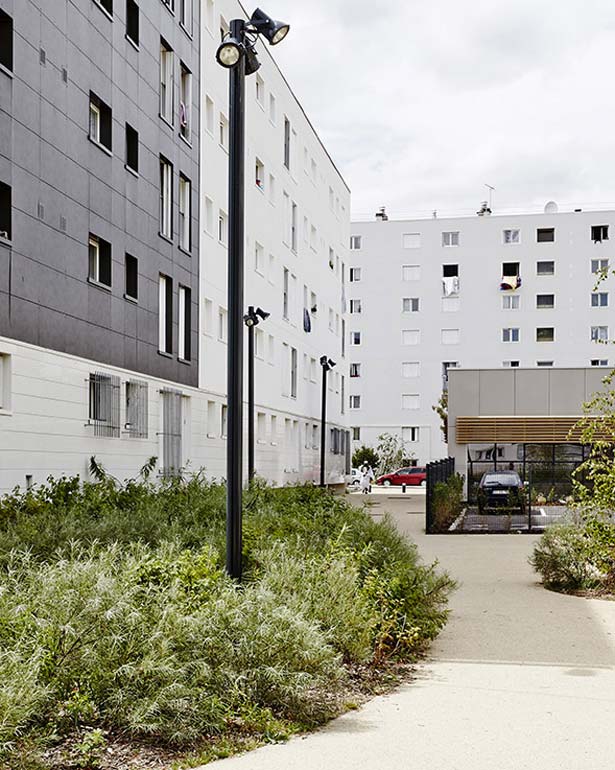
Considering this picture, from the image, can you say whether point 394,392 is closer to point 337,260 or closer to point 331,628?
point 337,260

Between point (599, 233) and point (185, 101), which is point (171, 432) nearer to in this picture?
point (185, 101)

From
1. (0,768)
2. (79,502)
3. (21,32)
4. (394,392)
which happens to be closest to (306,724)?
(0,768)

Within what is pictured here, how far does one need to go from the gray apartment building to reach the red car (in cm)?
4066

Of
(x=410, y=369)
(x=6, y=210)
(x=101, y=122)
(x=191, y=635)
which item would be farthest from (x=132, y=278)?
(x=410, y=369)

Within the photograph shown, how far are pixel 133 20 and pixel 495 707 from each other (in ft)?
71.9

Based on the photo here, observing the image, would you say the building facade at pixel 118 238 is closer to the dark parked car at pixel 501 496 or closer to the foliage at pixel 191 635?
the dark parked car at pixel 501 496

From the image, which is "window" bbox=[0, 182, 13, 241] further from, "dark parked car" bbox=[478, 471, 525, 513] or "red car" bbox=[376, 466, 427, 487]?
"red car" bbox=[376, 466, 427, 487]

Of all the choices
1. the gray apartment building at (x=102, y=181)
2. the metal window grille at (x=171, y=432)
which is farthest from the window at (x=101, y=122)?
the metal window grille at (x=171, y=432)

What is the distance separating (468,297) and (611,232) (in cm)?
1128

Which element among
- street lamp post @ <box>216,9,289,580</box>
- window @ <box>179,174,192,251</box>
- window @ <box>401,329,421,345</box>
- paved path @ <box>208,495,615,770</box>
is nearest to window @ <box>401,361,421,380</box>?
window @ <box>401,329,421,345</box>

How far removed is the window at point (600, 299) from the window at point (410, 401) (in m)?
14.5

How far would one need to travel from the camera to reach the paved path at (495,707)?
604 cm

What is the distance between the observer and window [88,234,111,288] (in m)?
23.2

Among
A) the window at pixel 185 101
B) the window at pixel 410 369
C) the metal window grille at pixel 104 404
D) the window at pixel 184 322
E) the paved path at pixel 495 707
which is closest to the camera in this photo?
the paved path at pixel 495 707
